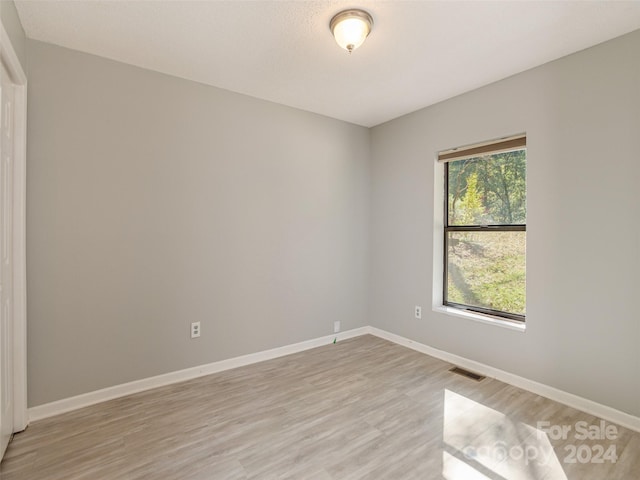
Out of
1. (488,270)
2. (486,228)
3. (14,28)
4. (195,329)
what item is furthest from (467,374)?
(14,28)

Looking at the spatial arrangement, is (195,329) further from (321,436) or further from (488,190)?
(488,190)

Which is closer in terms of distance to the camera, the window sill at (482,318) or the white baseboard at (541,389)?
the white baseboard at (541,389)

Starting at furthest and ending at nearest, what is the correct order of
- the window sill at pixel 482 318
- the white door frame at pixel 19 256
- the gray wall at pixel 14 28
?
the window sill at pixel 482 318 < the white door frame at pixel 19 256 < the gray wall at pixel 14 28

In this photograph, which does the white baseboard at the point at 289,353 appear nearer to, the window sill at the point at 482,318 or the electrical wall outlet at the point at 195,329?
the electrical wall outlet at the point at 195,329

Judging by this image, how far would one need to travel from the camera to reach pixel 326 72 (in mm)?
2674

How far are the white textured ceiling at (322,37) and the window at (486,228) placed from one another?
2.22ft

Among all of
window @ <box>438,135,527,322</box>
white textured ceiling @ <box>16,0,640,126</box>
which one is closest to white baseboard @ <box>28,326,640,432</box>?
window @ <box>438,135,527,322</box>

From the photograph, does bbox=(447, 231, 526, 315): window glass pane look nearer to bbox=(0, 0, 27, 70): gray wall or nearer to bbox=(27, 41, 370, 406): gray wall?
bbox=(27, 41, 370, 406): gray wall

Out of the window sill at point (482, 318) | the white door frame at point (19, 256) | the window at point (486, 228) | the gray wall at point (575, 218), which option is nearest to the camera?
the white door frame at point (19, 256)

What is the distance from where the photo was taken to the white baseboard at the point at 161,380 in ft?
7.42

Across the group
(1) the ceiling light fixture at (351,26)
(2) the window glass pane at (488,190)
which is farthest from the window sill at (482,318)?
(1) the ceiling light fixture at (351,26)

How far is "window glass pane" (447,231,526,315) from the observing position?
2.87m

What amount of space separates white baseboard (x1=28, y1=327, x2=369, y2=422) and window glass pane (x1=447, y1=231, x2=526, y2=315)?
1.49 metres

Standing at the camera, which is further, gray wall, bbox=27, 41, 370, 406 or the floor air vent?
the floor air vent
